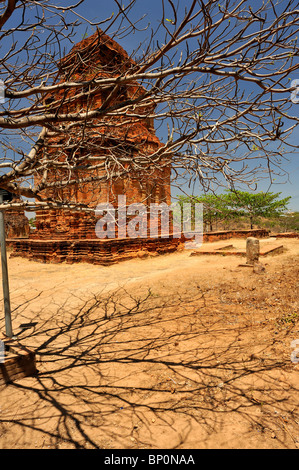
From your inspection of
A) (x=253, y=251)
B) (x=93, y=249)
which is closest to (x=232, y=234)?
(x=93, y=249)

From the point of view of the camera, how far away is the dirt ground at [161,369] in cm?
235

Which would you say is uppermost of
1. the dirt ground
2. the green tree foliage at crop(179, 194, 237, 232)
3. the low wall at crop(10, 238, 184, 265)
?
the green tree foliage at crop(179, 194, 237, 232)

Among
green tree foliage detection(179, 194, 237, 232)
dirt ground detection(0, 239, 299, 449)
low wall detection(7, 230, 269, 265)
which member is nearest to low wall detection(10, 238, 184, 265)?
low wall detection(7, 230, 269, 265)

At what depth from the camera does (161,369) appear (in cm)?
343

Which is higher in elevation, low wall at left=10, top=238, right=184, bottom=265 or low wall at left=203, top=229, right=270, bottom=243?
low wall at left=203, top=229, right=270, bottom=243

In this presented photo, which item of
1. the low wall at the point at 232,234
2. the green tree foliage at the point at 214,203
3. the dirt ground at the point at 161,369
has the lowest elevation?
the dirt ground at the point at 161,369

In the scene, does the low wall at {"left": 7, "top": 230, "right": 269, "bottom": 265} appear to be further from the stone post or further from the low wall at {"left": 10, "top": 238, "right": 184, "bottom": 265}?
the stone post

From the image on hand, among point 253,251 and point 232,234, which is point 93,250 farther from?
point 232,234

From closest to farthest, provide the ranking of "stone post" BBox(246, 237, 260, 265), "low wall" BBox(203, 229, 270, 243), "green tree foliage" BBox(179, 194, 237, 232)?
"green tree foliage" BBox(179, 194, 237, 232)
"stone post" BBox(246, 237, 260, 265)
"low wall" BBox(203, 229, 270, 243)

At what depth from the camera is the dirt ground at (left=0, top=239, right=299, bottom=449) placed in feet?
7.72

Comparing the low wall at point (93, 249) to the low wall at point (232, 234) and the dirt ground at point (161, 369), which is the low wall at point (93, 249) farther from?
the low wall at point (232, 234)

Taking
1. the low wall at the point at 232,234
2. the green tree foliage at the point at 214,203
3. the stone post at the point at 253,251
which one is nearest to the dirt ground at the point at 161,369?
the stone post at the point at 253,251

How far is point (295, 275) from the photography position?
6820 millimetres

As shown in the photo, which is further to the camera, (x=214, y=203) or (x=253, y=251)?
(x=253, y=251)
